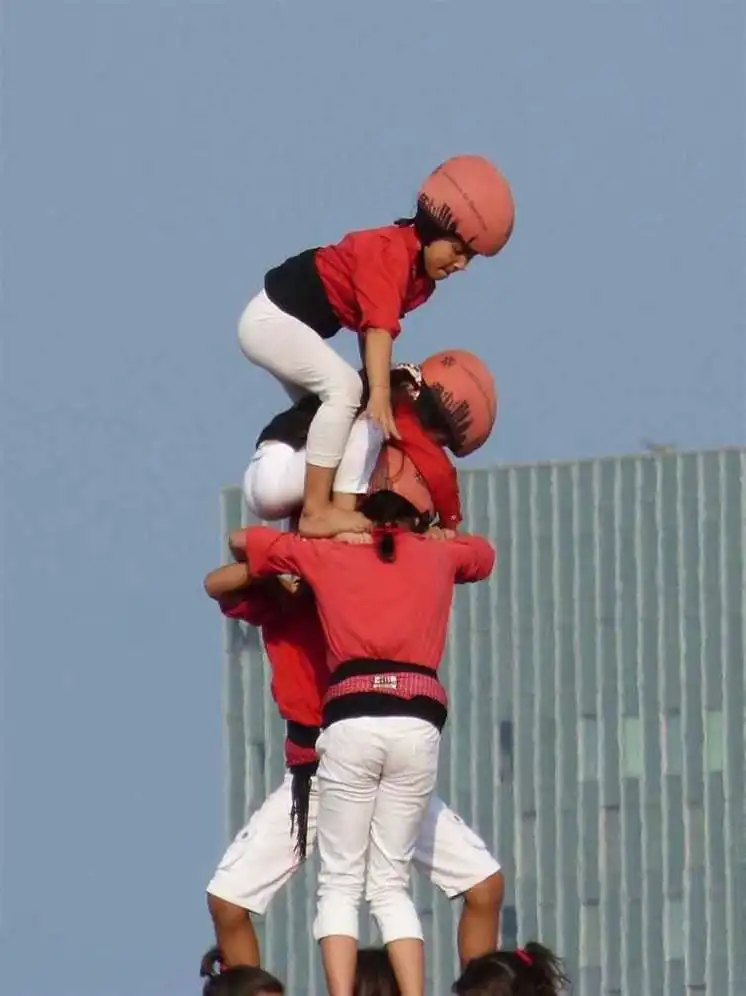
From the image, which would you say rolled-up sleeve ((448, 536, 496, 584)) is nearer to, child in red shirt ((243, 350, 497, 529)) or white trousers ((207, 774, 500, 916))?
child in red shirt ((243, 350, 497, 529))

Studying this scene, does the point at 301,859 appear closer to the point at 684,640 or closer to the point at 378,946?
the point at 378,946

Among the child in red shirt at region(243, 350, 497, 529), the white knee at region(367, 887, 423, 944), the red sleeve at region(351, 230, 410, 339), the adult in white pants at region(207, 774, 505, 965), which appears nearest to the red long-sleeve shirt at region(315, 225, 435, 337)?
the red sleeve at region(351, 230, 410, 339)

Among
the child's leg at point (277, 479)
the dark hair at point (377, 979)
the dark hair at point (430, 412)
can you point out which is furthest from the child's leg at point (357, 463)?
the dark hair at point (377, 979)

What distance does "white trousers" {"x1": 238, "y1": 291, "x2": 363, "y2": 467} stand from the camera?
47.8 feet

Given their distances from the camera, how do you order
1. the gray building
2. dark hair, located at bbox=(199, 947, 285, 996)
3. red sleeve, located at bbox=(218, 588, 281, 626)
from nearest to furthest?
dark hair, located at bbox=(199, 947, 285, 996) < red sleeve, located at bbox=(218, 588, 281, 626) < the gray building

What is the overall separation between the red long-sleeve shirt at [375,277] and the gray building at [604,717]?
2900 inches

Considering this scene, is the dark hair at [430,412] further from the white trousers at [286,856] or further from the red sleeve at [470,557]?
the white trousers at [286,856]

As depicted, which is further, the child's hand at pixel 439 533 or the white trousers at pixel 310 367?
the child's hand at pixel 439 533

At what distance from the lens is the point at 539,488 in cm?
9081

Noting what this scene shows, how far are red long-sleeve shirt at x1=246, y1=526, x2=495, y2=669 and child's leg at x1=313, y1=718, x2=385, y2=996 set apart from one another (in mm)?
330

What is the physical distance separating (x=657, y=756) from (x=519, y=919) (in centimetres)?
575

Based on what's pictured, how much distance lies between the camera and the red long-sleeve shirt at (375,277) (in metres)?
14.2

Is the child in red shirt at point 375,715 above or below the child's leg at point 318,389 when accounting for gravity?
below

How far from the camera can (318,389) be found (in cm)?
1466
